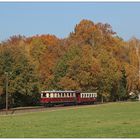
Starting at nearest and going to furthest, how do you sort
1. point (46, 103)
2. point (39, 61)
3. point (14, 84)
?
1. point (14, 84)
2. point (46, 103)
3. point (39, 61)

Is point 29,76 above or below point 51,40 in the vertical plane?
below

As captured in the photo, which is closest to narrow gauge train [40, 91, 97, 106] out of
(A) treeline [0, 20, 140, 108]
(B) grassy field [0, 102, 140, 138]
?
(A) treeline [0, 20, 140, 108]

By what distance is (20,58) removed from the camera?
263 feet

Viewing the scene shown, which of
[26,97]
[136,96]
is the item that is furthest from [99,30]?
[26,97]

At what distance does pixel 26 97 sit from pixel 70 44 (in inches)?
914

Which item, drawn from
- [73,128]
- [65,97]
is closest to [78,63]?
[65,97]

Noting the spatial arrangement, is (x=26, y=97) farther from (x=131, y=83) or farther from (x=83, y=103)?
(x=131, y=83)

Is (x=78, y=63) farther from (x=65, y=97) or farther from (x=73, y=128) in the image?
(x=73, y=128)

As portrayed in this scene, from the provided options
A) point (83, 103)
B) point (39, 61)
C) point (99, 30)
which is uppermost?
point (99, 30)

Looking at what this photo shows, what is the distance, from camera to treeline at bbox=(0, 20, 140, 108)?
80.1m

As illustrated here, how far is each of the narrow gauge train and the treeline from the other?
2505mm

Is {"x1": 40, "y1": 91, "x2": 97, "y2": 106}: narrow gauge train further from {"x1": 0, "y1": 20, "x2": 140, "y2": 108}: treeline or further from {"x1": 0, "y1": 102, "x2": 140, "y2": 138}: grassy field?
{"x1": 0, "y1": 102, "x2": 140, "y2": 138}: grassy field

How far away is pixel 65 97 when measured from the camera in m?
83.8

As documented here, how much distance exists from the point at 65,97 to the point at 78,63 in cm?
1284
